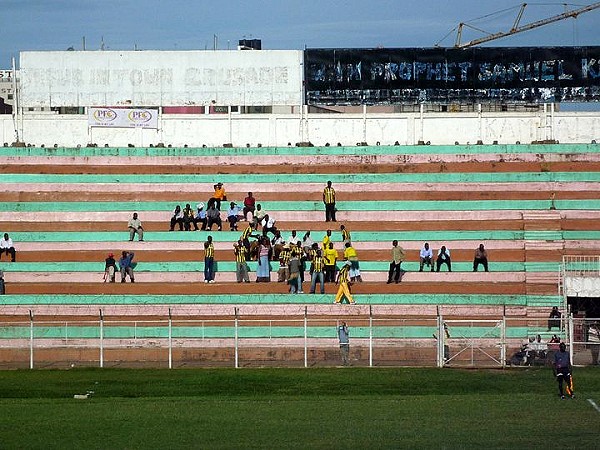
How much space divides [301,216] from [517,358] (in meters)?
14.5

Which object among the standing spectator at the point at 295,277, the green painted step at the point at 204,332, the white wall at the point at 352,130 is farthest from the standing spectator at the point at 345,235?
the white wall at the point at 352,130

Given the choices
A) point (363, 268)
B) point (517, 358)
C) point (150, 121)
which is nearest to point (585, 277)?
point (517, 358)

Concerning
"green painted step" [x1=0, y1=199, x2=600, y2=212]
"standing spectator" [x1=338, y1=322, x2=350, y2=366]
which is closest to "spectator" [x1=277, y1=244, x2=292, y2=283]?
"green painted step" [x1=0, y1=199, x2=600, y2=212]

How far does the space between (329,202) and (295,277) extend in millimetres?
6572

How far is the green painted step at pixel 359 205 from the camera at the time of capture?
53.2 metres

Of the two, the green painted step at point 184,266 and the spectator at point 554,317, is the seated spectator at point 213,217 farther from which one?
the spectator at point 554,317

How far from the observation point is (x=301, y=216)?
53.2m

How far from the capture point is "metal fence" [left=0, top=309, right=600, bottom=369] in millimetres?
40938

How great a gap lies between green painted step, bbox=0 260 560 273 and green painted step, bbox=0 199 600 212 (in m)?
4.64

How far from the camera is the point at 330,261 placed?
47.1m

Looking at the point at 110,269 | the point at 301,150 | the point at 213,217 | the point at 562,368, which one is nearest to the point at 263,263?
the point at 213,217

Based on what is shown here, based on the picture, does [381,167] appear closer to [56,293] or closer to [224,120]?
[224,120]

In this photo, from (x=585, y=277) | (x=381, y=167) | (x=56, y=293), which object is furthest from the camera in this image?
(x=381, y=167)

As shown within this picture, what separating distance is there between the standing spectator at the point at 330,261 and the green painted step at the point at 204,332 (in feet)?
15.7
